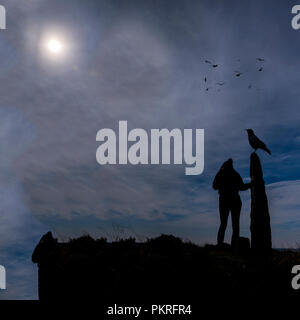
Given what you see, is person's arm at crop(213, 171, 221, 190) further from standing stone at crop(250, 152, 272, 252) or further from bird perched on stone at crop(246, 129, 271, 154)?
bird perched on stone at crop(246, 129, 271, 154)

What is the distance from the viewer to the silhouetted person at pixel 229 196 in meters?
14.2

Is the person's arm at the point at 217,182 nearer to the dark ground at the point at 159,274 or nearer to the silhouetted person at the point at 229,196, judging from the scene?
the silhouetted person at the point at 229,196

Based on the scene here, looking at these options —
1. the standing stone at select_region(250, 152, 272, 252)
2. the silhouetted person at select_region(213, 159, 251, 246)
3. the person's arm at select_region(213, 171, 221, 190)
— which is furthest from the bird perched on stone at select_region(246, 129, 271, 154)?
the person's arm at select_region(213, 171, 221, 190)

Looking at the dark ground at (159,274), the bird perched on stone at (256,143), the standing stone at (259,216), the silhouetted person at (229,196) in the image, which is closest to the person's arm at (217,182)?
the silhouetted person at (229,196)

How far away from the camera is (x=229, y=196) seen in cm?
1427

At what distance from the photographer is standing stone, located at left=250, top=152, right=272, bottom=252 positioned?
12969 mm

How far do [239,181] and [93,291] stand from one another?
7396 mm

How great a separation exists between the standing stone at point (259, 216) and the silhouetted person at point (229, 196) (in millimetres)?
867

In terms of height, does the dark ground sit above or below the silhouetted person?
below

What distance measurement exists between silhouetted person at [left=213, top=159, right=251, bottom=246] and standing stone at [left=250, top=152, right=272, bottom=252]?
2.85 ft

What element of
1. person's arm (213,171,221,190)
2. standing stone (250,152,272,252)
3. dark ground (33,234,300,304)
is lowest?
dark ground (33,234,300,304)
